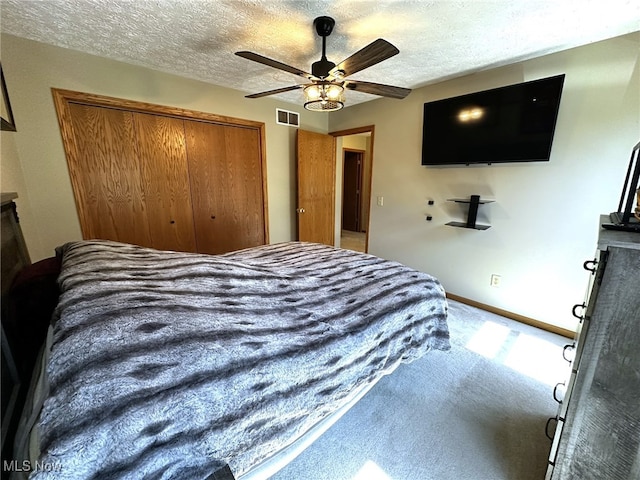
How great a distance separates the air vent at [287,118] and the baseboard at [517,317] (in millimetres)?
3138

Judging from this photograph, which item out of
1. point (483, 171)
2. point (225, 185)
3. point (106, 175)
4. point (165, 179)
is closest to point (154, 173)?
point (165, 179)

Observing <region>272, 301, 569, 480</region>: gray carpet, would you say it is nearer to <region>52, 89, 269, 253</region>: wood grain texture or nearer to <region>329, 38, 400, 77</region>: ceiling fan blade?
<region>329, 38, 400, 77</region>: ceiling fan blade

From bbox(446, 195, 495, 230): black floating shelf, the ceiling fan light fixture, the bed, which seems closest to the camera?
the bed

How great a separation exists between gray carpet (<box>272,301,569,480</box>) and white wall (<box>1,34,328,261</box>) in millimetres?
2718

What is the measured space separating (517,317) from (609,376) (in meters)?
2.00

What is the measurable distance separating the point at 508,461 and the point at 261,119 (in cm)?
386

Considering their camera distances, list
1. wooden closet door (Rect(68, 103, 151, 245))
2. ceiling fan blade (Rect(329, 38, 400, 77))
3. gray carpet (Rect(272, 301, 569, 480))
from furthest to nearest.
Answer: wooden closet door (Rect(68, 103, 151, 245))
ceiling fan blade (Rect(329, 38, 400, 77))
gray carpet (Rect(272, 301, 569, 480))

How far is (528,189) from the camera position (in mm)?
2375

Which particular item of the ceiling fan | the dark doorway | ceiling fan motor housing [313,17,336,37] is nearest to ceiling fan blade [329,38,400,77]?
the ceiling fan

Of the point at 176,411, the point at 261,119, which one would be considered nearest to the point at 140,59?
the point at 261,119

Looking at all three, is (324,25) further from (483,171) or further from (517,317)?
(517,317)

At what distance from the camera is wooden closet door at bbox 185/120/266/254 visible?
117 inches

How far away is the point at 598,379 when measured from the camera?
88 cm

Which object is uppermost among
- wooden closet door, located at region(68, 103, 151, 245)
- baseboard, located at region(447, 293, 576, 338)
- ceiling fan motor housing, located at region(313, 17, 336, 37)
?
ceiling fan motor housing, located at region(313, 17, 336, 37)
